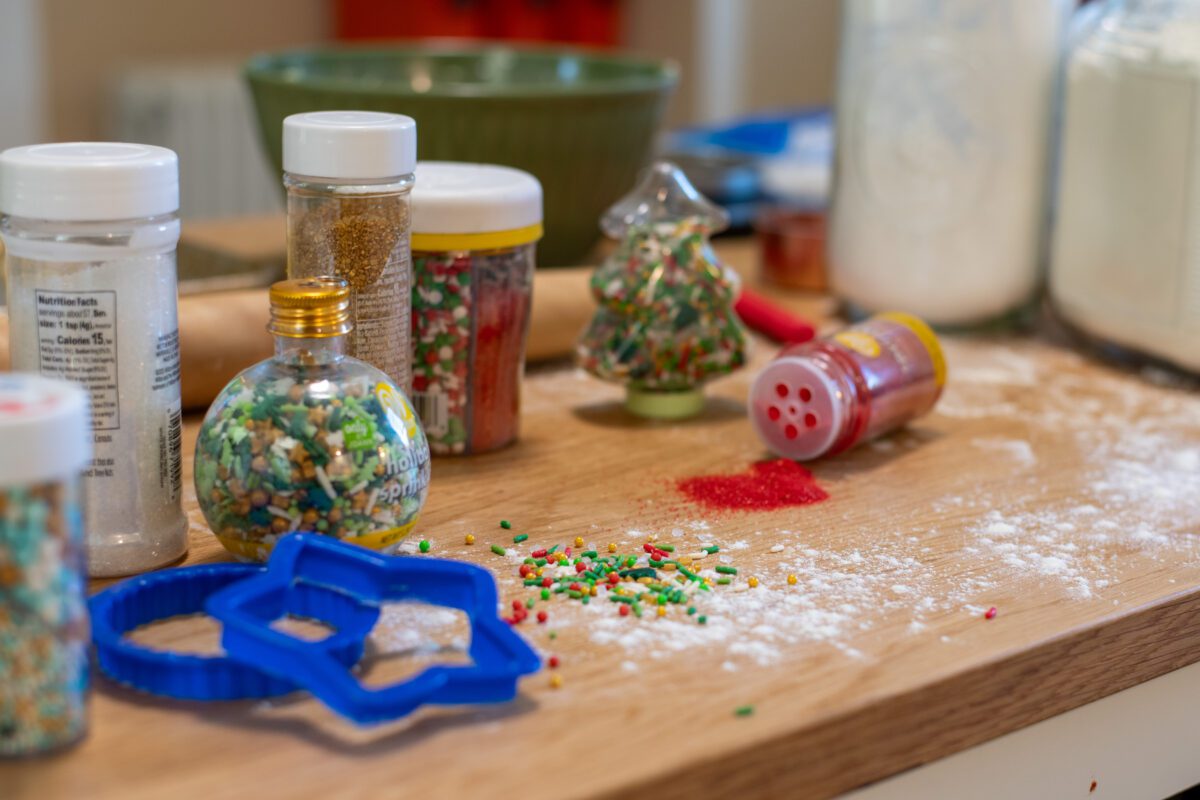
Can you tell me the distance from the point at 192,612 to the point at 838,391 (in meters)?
0.41

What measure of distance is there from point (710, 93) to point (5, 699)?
249cm

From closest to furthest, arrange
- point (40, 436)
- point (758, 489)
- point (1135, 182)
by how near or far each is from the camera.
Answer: point (40, 436) < point (758, 489) < point (1135, 182)

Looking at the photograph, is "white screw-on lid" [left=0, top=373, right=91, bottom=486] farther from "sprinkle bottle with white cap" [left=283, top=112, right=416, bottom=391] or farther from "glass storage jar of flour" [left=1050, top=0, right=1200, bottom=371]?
"glass storage jar of flour" [left=1050, top=0, right=1200, bottom=371]

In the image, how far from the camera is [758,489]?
825mm

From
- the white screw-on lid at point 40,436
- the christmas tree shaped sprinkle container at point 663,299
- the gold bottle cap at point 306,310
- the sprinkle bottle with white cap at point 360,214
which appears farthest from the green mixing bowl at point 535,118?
the white screw-on lid at point 40,436

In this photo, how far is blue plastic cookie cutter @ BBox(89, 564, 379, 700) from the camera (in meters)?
0.56

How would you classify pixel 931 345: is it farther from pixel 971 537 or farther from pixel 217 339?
pixel 217 339

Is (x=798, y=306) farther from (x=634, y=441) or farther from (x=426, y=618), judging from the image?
(x=426, y=618)

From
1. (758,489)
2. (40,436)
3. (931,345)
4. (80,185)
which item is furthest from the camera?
(931,345)

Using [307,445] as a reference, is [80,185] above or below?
above

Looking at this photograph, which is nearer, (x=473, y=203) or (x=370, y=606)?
(x=370, y=606)

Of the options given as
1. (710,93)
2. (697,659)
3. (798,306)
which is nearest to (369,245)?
(697,659)

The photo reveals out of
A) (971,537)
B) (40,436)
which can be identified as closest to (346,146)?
(40,436)

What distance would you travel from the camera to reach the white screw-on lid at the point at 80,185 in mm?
592
